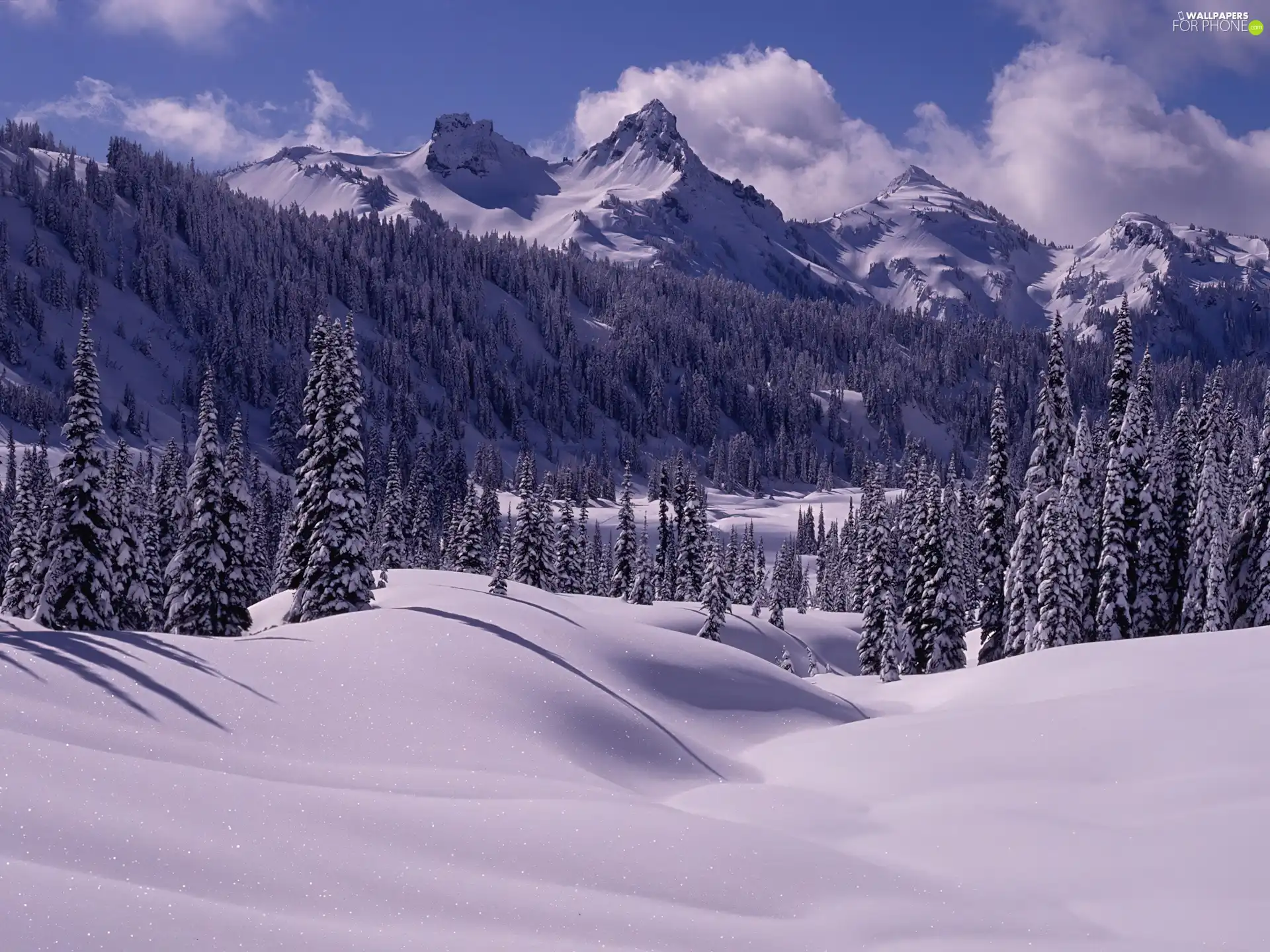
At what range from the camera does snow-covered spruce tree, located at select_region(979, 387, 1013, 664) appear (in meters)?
43.7

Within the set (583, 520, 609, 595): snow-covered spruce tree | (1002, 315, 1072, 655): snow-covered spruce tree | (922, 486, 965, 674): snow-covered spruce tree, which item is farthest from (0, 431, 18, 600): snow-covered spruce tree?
(1002, 315, 1072, 655): snow-covered spruce tree

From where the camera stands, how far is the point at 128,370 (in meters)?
194

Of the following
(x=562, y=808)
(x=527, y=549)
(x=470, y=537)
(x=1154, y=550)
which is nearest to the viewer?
(x=562, y=808)

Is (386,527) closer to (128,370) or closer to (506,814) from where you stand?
(506,814)

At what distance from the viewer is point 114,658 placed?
13.8 m

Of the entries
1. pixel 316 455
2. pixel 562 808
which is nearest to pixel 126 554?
pixel 316 455

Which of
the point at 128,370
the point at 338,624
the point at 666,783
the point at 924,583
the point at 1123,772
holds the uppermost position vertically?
the point at 128,370

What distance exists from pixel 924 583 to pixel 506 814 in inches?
1474

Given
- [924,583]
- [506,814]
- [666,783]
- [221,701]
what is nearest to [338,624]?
[221,701]

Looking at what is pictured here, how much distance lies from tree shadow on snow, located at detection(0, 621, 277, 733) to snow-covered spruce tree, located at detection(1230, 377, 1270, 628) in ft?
137

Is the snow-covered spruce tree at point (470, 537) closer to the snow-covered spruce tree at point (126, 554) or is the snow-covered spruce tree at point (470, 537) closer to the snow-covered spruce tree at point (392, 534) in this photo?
the snow-covered spruce tree at point (392, 534)

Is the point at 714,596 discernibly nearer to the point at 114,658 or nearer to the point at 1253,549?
the point at 1253,549

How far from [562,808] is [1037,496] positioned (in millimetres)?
35050

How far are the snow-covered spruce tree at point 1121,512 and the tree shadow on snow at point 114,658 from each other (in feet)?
123
